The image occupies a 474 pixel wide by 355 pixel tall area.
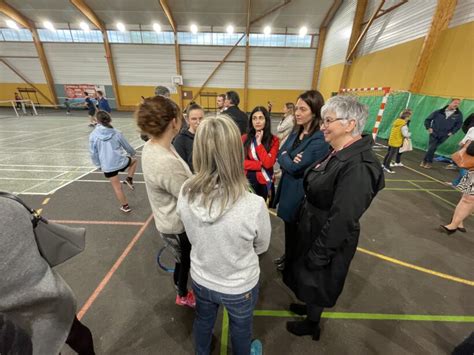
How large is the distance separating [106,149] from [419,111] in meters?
10.6

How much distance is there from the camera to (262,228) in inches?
48.0

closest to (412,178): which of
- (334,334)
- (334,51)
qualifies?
(334,334)

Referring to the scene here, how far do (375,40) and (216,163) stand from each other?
14.6 metres

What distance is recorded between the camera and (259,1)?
14812 millimetres

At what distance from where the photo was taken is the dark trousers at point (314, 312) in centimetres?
190

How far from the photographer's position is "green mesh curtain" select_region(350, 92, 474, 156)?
7113mm

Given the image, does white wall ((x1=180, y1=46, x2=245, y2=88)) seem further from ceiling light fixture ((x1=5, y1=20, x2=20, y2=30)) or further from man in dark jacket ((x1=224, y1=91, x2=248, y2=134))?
man in dark jacket ((x1=224, y1=91, x2=248, y2=134))

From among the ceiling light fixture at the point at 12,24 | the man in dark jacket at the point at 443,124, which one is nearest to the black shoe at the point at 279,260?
the man in dark jacket at the point at 443,124

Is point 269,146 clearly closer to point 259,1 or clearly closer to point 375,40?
point 375,40

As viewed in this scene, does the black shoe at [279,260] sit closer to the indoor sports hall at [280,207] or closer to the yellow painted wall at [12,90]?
the indoor sports hall at [280,207]

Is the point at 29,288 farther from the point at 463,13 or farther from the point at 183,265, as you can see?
the point at 463,13

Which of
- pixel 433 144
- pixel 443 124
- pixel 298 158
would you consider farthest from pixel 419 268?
pixel 443 124

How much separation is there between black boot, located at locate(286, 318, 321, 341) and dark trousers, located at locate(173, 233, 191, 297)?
1.10 meters

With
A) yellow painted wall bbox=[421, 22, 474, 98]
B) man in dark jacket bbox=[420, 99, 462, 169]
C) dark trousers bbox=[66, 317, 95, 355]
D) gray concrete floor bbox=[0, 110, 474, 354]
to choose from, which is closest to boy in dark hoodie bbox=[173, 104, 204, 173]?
gray concrete floor bbox=[0, 110, 474, 354]
